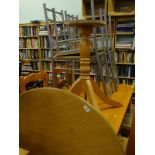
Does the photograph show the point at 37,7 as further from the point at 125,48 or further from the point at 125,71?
the point at 125,71

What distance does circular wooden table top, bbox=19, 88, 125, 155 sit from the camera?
79cm

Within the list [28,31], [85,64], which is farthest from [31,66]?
[85,64]

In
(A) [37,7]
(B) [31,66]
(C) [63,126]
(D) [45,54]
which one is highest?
(A) [37,7]

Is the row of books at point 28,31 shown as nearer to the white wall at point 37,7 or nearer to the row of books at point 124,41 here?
the white wall at point 37,7

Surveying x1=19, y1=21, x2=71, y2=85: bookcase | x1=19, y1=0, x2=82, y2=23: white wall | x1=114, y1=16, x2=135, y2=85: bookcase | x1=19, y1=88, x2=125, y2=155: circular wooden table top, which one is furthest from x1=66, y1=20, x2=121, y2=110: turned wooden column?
x1=19, y1=0, x2=82, y2=23: white wall

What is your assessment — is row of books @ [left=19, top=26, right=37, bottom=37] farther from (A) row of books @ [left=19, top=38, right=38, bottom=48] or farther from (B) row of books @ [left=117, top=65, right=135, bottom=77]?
(B) row of books @ [left=117, top=65, right=135, bottom=77]

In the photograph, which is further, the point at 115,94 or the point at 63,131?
the point at 115,94

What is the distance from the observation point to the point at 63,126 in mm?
837
